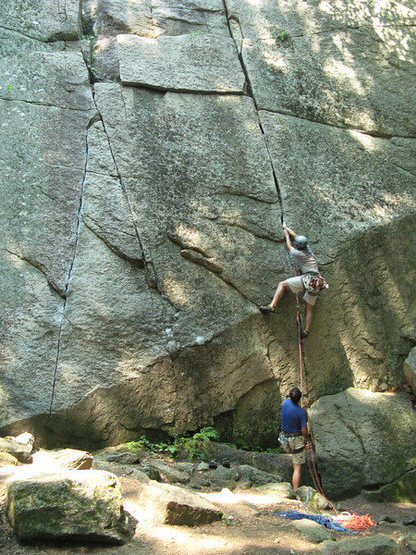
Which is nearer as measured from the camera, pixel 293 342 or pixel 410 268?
pixel 293 342

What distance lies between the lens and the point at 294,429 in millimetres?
6598

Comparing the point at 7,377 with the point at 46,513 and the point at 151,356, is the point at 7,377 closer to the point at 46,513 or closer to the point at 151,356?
the point at 151,356

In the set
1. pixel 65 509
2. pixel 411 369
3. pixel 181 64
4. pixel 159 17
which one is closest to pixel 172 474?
pixel 65 509

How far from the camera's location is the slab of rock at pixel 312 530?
14.2 feet

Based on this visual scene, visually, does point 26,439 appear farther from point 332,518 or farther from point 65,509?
point 332,518

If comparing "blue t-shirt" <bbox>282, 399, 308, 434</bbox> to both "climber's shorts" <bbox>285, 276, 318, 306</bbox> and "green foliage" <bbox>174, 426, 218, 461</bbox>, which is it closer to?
"green foliage" <bbox>174, 426, 218, 461</bbox>

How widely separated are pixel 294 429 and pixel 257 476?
83cm

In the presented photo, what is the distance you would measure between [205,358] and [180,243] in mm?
1682

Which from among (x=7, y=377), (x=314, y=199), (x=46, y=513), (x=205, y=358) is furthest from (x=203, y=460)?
(x=314, y=199)

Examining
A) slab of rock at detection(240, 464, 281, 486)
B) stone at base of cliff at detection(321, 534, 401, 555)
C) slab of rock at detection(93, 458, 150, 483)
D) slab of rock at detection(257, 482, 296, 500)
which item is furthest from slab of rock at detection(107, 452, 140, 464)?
stone at base of cliff at detection(321, 534, 401, 555)

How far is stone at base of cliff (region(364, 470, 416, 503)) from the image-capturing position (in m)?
6.41

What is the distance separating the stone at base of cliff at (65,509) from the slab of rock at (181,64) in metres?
6.78

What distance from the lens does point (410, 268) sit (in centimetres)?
809

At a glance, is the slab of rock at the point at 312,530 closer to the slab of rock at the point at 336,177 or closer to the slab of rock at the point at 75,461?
the slab of rock at the point at 75,461
